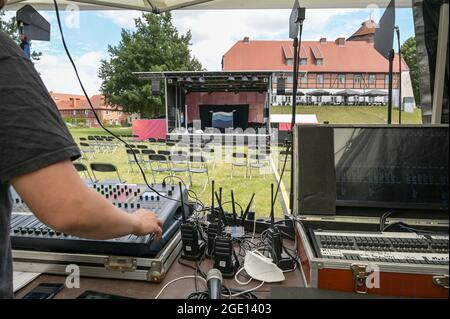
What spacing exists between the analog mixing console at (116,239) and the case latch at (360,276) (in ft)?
1.82

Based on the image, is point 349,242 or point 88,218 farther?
point 349,242

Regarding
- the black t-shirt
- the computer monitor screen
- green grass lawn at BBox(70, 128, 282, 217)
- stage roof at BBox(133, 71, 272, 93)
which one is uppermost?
stage roof at BBox(133, 71, 272, 93)

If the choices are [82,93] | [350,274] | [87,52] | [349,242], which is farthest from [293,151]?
[87,52]

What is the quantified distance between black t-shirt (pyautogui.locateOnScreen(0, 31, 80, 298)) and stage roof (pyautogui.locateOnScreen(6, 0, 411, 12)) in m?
1.31

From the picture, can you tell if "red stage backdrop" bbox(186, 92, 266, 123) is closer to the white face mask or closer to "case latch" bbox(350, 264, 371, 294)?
the white face mask

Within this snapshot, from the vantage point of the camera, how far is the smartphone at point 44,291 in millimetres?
730

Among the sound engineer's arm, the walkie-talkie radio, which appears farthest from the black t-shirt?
the walkie-talkie radio

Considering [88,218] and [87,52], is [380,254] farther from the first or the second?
[87,52]

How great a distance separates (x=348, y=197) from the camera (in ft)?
3.14

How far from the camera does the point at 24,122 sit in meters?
0.41

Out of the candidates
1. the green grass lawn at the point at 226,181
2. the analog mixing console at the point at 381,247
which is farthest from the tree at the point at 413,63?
the green grass lawn at the point at 226,181

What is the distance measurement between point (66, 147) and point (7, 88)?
113 mm

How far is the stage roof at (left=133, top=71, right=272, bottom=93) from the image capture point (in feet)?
31.1

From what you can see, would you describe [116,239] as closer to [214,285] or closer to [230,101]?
[214,285]
